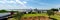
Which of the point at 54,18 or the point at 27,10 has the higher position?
the point at 27,10

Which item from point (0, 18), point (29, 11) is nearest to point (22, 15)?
point (29, 11)

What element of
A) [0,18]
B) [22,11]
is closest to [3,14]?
[0,18]

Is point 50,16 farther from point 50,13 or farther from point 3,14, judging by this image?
point 3,14

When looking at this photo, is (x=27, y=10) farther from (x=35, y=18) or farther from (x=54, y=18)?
(x=54, y=18)

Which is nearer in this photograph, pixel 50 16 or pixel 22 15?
pixel 22 15

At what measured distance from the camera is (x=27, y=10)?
4.15 m

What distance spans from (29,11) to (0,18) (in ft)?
3.15

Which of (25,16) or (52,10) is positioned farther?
(52,10)

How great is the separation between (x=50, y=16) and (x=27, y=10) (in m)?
0.81

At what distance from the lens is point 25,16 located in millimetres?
3986

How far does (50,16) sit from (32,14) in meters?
0.63

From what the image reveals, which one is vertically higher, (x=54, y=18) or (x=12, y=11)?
(x=12, y=11)

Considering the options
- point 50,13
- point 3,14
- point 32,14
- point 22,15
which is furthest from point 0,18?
point 50,13

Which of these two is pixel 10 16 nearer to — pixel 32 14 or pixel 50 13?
pixel 32 14
